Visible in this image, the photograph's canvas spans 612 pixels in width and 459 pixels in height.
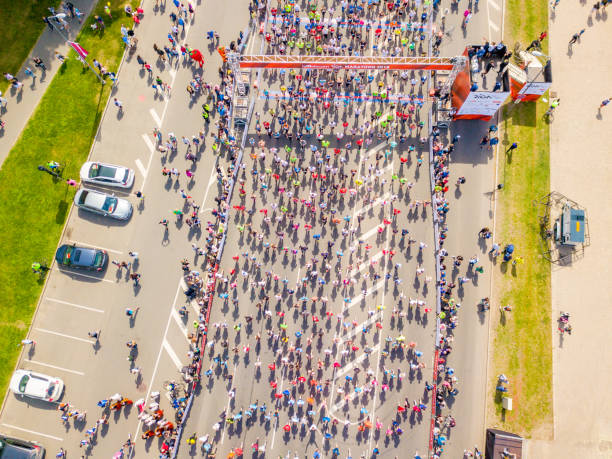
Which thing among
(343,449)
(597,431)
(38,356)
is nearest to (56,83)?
(38,356)

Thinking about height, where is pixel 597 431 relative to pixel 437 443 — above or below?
above

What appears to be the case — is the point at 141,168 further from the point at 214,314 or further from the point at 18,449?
the point at 18,449

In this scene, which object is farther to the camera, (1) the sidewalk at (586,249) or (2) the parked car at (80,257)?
(2) the parked car at (80,257)

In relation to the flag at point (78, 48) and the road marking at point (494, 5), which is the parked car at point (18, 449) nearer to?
the flag at point (78, 48)

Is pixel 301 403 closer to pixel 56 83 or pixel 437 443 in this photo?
pixel 437 443

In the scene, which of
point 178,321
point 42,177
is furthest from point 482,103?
point 42,177

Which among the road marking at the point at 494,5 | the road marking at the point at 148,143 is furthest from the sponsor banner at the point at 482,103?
the road marking at the point at 148,143
